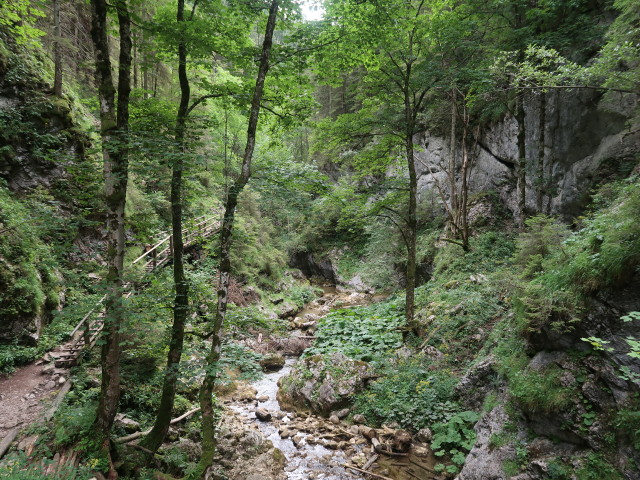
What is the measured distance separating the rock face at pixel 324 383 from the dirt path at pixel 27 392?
232 inches

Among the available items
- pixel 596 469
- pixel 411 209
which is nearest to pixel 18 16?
pixel 411 209

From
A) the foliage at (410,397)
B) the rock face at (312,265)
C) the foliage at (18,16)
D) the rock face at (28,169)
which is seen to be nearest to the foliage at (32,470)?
the rock face at (28,169)

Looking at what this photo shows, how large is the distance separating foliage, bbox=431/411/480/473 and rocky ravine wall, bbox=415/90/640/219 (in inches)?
333

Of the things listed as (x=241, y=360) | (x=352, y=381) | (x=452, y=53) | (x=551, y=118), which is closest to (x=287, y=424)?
(x=352, y=381)

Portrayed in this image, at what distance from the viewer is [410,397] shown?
775cm

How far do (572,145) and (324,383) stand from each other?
1202cm

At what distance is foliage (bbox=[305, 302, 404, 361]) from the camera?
10469 millimetres

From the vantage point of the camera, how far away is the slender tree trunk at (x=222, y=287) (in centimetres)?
505

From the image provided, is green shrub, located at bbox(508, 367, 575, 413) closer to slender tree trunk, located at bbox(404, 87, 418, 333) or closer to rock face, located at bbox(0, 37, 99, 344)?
slender tree trunk, located at bbox(404, 87, 418, 333)

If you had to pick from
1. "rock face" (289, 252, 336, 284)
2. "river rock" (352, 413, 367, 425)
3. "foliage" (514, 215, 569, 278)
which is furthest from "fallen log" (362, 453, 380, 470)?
"rock face" (289, 252, 336, 284)

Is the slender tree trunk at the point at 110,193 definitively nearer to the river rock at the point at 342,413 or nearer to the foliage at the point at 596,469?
the river rock at the point at 342,413

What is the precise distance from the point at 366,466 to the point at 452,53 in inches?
613

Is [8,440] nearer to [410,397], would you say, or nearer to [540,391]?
[410,397]

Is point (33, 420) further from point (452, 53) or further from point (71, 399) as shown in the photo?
point (452, 53)
